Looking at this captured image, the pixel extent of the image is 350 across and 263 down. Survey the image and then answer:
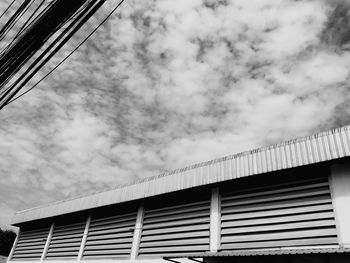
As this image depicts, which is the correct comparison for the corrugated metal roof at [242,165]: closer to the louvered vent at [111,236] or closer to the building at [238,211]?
the building at [238,211]

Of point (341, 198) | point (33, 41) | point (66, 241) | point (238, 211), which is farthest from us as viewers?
point (66, 241)

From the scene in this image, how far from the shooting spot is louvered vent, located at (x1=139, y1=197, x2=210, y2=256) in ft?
31.7

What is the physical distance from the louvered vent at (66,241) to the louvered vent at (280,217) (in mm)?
7736

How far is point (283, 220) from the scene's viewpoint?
26.8ft

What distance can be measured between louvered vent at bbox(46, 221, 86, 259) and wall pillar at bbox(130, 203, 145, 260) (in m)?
3.80

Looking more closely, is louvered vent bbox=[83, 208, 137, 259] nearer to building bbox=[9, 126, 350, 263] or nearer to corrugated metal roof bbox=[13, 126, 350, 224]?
building bbox=[9, 126, 350, 263]

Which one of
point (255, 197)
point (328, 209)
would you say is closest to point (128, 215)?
point (255, 197)

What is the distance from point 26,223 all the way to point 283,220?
1563cm

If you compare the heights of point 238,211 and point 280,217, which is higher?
point 238,211

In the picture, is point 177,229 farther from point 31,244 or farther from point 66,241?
point 31,244

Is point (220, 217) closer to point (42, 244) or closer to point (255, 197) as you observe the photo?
point (255, 197)

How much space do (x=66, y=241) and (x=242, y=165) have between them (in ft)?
32.2

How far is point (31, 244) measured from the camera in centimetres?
1705

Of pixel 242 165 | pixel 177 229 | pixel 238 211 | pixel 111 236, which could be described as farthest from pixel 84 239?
pixel 242 165
